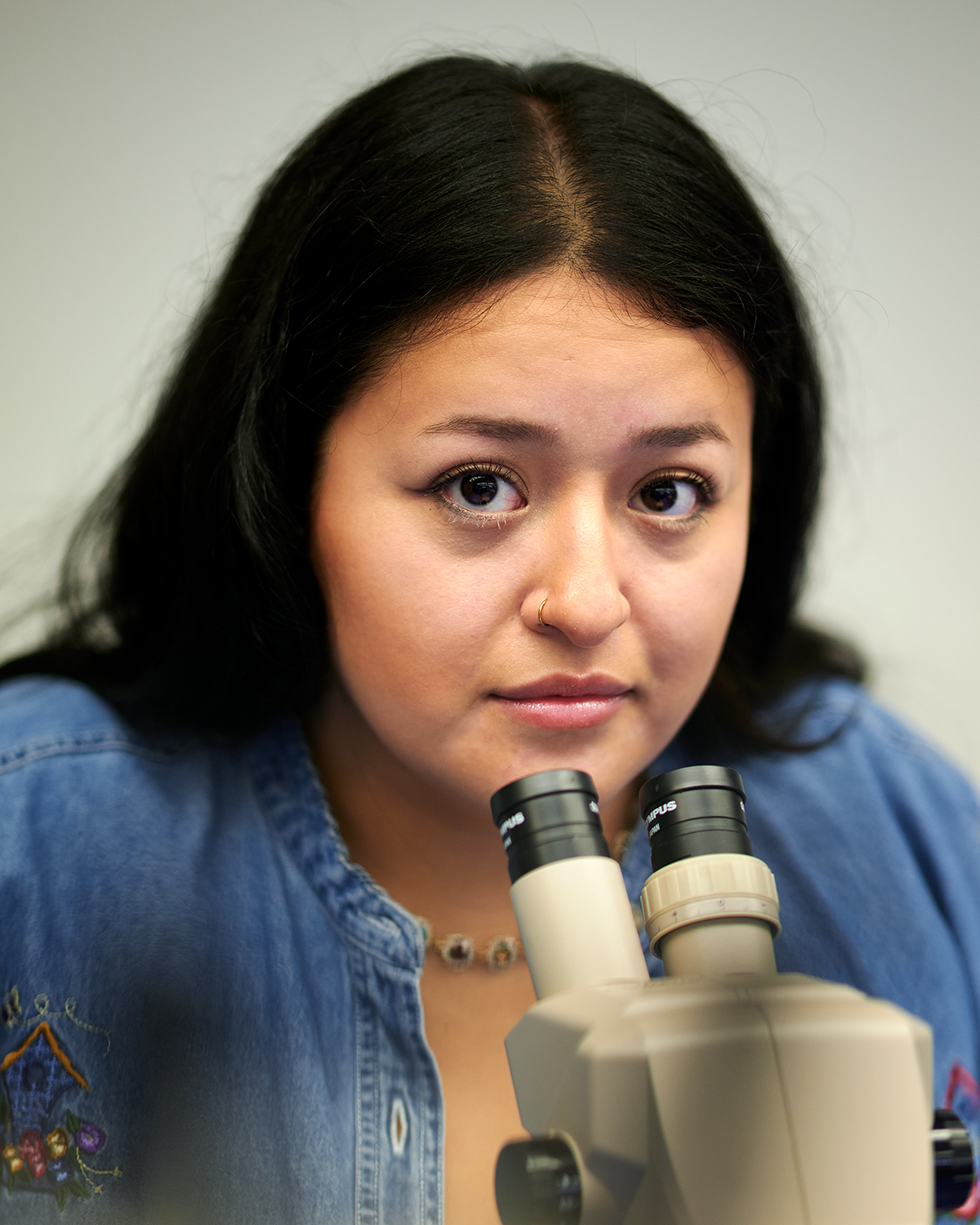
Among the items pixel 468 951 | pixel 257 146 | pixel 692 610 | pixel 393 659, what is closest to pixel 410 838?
pixel 468 951

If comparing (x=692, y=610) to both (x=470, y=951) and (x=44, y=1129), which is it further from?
(x=44, y=1129)

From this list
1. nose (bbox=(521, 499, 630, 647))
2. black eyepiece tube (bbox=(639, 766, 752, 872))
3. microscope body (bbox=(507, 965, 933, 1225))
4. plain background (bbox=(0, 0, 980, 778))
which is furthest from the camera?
plain background (bbox=(0, 0, 980, 778))

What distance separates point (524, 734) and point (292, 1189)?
40 centimetres

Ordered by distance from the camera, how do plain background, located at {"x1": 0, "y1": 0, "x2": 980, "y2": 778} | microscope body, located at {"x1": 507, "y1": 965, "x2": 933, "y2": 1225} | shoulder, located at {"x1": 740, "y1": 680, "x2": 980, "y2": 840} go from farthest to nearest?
1. plain background, located at {"x1": 0, "y1": 0, "x2": 980, "y2": 778}
2. shoulder, located at {"x1": 740, "y1": 680, "x2": 980, "y2": 840}
3. microscope body, located at {"x1": 507, "y1": 965, "x2": 933, "y2": 1225}

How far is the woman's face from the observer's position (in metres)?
0.77

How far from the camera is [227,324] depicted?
3.17 feet

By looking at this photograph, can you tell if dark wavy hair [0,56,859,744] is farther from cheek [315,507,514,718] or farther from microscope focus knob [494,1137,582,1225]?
microscope focus knob [494,1137,582,1225]

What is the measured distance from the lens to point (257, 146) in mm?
1372

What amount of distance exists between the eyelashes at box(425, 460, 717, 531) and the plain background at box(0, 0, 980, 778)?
466mm

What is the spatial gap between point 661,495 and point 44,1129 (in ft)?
2.25

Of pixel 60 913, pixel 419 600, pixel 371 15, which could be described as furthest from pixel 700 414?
pixel 371 15

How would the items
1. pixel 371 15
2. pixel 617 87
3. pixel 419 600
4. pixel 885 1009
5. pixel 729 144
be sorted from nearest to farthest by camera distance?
pixel 885 1009, pixel 419 600, pixel 617 87, pixel 729 144, pixel 371 15

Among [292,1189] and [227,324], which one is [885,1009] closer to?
[292,1189]

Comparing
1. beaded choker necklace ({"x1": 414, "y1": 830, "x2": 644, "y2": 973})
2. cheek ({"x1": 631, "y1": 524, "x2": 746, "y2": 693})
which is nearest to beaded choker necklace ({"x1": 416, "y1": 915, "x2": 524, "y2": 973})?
beaded choker necklace ({"x1": 414, "y1": 830, "x2": 644, "y2": 973})
